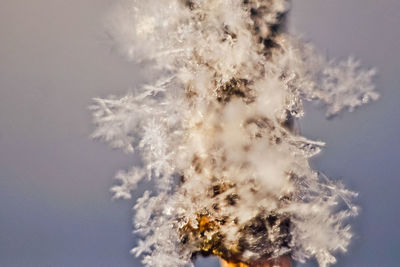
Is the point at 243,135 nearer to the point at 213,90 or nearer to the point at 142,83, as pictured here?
the point at 213,90

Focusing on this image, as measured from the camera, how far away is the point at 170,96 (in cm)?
115

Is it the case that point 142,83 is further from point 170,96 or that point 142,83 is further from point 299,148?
point 299,148

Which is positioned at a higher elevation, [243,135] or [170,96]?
[170,96]

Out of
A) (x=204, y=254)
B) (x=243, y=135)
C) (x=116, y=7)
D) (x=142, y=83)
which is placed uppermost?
(x=116, y=7)

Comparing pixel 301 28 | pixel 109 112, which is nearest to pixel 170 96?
pixel 109 112

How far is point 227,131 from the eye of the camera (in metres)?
0.98

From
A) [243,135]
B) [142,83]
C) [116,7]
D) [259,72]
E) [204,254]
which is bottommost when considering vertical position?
[204,254]

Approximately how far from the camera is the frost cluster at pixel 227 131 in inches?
39.0

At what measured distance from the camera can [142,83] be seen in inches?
46.6

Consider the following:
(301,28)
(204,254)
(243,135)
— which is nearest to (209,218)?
(204,254)

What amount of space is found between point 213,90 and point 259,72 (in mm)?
124

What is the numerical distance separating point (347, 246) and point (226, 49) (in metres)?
0.64

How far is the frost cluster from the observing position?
3.25 feet

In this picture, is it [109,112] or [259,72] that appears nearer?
→ [259,72]
